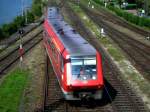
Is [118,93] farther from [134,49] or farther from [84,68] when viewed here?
[134,49]

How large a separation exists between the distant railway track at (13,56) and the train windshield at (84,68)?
10687mm

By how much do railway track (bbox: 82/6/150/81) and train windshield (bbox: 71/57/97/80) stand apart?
28.1 ft

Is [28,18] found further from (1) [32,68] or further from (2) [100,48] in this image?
(1) [32,68]

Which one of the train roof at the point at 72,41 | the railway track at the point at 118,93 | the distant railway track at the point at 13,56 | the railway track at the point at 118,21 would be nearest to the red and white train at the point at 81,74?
the train roof at the point at 72,41

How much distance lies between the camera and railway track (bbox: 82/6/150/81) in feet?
112

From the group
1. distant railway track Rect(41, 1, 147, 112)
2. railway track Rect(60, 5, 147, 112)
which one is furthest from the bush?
distant railway track Rect(41, 1, 147, 112)

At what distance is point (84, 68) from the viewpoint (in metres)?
22.9

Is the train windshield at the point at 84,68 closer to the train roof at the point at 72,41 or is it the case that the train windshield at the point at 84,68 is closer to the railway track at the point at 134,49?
the train roof at the point at 72,41

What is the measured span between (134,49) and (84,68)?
2037 centimetres

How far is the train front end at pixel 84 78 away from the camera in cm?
2242

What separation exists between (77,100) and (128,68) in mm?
10923

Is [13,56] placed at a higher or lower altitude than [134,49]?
lower

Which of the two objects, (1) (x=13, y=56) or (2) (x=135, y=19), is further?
(2) (x=135, y=19)

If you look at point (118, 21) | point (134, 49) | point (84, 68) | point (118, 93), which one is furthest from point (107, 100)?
point (118, 21)
